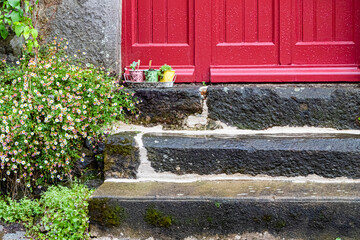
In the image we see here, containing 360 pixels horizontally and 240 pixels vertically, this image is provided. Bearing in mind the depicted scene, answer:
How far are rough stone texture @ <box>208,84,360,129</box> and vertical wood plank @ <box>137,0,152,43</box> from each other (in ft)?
3.45

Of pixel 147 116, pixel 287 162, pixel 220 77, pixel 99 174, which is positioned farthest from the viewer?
pixel 220 77

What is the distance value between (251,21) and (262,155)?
153 centimetres

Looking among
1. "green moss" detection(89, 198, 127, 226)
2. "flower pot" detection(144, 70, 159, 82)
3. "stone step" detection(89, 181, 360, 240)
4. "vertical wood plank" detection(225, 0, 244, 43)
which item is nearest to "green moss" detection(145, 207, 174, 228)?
"stone step" detection(89, 181, 360, 240)

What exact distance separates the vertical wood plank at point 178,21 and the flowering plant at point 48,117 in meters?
0.89

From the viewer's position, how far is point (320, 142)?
8.03ft

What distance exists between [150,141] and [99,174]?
0.45 meters

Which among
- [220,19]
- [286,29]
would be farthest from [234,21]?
[286,29]

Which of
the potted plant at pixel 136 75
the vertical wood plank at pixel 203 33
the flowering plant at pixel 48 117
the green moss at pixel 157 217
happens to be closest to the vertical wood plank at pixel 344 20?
the vertical wood plank at pixel 203 33

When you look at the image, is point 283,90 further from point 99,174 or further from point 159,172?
point 99,174

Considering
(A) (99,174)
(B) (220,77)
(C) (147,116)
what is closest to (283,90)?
(B) (220,77)

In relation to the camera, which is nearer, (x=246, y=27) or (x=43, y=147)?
(x=43, y=147)

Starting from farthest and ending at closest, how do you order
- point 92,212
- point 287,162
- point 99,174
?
point 99,174
point 287,162
point 92,212

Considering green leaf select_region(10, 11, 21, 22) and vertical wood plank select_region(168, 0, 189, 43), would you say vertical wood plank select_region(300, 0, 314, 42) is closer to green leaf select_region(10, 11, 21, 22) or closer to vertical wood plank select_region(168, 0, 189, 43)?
vertical wood plank select_region(168, 0, 189, 43)

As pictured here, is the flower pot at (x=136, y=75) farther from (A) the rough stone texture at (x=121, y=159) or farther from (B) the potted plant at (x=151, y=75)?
(A) the rough stone texture at (x=121, y=159)
